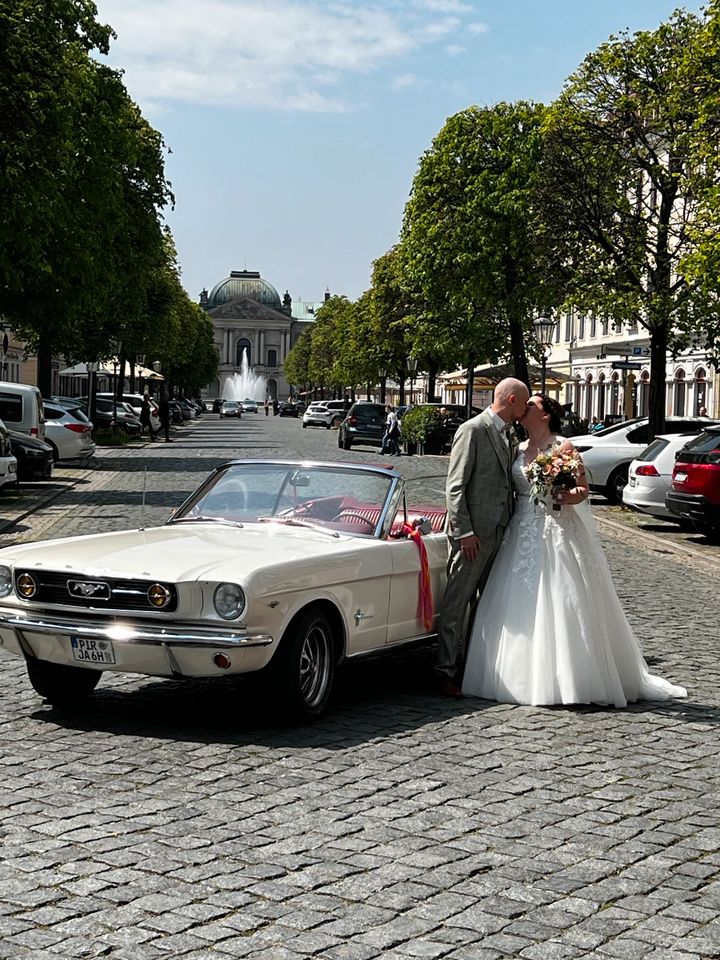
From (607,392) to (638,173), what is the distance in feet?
160

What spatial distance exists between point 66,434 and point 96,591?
3110cm

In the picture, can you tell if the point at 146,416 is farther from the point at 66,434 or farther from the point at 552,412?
the point at 552,412

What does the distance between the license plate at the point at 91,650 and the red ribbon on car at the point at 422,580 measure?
220 cm

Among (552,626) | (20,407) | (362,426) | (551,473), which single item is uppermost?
(20,407)

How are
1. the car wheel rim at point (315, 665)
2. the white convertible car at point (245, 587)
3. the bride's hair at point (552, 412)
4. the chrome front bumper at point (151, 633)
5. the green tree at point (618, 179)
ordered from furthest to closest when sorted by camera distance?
1. the green tree at point (618, 179)
2. the bride's hair at point (552, 412)
3. the car wheel rim at point (315, 665)
4. the white convertible car at point (245, 587)
5. the chrome front bumper at point (151, 633)

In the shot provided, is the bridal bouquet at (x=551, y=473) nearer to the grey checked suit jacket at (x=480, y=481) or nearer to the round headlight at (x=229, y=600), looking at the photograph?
the grey checked suit jacket at (x=480, y=481)

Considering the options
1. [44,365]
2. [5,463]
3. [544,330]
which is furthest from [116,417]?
[5,463]

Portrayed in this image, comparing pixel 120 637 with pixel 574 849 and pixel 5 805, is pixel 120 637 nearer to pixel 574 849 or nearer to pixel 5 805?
pixel 5 805

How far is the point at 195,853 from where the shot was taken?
19.4ft

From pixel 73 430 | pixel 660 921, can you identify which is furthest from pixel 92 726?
pixel 73 430

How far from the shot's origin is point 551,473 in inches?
364

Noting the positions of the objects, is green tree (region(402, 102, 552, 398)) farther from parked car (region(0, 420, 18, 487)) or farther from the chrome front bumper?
the chrome front bumper

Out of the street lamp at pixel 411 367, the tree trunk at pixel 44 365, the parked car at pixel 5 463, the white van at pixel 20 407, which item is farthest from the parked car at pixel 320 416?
the parked car at pixel 5 463

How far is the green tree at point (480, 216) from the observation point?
46.2 m
